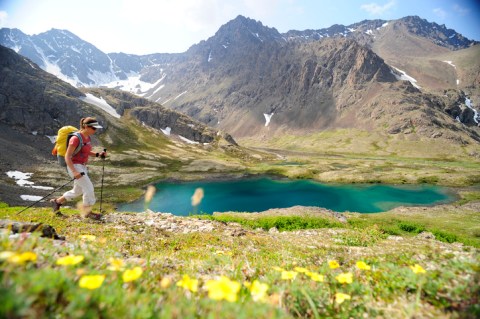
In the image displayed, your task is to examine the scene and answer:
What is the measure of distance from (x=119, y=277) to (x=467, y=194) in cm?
9364

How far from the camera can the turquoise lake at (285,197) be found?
212 ft

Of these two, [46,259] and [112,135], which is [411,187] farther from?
[112,135]

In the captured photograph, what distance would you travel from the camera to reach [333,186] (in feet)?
289

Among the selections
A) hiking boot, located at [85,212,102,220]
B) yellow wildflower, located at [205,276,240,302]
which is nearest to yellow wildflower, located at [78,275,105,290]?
yellow wildflower, located at [205,276,240,302]

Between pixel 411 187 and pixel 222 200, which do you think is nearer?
pixel 222 200

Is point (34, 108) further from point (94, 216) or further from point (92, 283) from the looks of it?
point (92, 283)

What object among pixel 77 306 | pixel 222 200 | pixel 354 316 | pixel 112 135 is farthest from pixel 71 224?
pixel 112 135

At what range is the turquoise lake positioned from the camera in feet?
212

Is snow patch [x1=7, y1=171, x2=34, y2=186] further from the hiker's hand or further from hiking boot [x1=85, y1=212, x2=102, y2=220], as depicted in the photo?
the hiker's hand

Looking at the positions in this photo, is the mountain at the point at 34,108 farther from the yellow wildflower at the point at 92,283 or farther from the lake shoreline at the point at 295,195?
the yellow wildflower at the point at 92,283

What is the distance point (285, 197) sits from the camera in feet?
247

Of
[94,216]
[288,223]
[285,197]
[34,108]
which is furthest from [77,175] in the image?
[34,108]

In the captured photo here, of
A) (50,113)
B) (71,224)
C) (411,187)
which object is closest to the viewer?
(71,224)

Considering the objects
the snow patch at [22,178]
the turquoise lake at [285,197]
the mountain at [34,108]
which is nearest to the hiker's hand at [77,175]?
the turquoise lake at [285,197]
